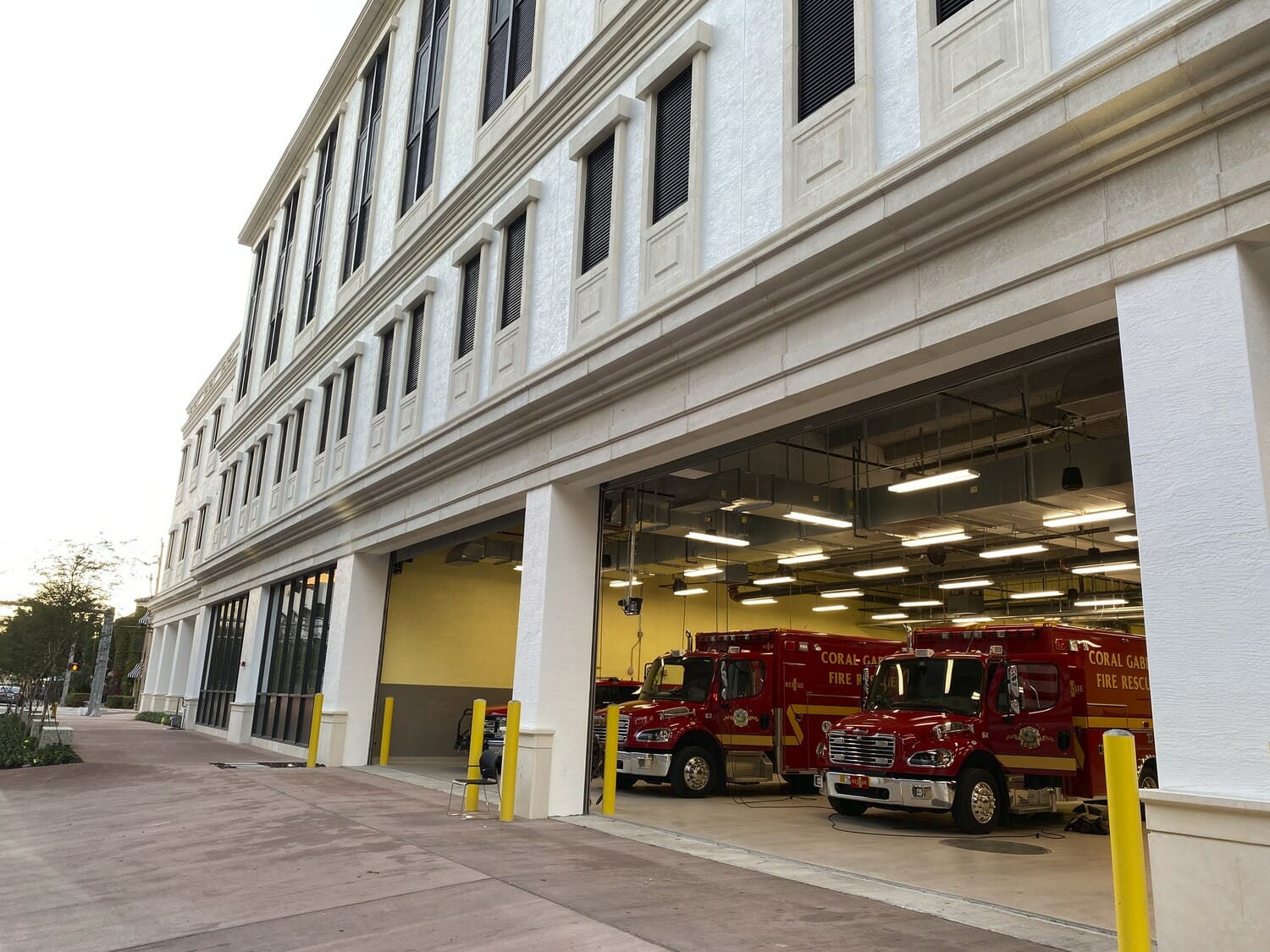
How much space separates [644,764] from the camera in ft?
54.4

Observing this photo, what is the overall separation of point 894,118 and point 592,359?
496cm

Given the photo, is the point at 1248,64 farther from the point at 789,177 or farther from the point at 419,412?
the point at 419,412

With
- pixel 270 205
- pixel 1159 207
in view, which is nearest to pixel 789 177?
pixel 1159 207

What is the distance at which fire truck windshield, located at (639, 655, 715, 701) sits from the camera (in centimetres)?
1731

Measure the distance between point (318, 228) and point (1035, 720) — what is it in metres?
23.4

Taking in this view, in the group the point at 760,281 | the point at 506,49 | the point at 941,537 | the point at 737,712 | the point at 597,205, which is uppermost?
the point at 506,49

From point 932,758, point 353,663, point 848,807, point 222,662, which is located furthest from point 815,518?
point 222,662

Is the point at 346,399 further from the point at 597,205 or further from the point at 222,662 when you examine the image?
the point at 222,662

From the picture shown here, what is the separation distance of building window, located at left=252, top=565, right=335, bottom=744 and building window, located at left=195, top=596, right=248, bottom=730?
→ 10.7 feet

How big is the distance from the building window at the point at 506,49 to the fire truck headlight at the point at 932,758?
12066 millimetres

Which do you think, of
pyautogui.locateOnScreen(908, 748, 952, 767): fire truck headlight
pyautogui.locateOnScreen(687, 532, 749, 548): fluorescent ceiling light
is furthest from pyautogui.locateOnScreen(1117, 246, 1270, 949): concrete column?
pyautogui.locateOnScreen(687, 532, 749, 548): fluorescent ceiling light

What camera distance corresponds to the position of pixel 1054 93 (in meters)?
6.75

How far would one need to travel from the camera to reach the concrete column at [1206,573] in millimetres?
5336

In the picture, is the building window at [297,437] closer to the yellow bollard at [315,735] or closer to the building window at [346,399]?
the building window at [346,399]
